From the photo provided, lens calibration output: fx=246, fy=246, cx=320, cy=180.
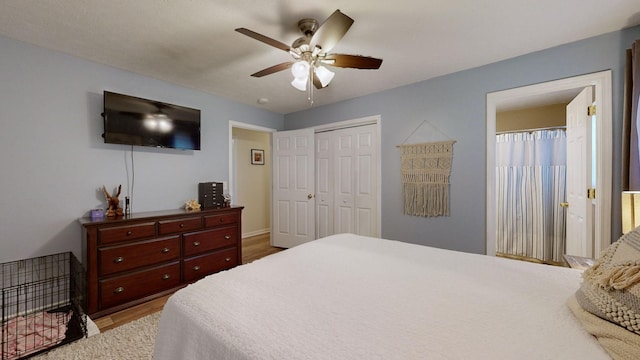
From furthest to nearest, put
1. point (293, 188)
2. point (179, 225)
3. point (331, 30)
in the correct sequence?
1. point (293, 188)
2. point (179, 225)
3. point (331, 30)

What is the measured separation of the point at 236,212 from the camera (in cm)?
322

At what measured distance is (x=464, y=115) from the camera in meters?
2.80

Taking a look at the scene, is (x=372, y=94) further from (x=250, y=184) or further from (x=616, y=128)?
(x=250, y=184)

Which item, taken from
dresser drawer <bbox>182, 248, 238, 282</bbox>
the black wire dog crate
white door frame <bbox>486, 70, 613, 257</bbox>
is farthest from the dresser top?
white door frame <bbox>486, 70, 613, 257</bbox>

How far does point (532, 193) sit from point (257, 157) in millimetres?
4838

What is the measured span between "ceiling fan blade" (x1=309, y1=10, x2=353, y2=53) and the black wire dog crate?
278 cm

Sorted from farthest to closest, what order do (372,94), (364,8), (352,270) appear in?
(372,94) → (364,8) → (352,270)

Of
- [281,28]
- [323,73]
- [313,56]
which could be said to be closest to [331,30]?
[313,56]

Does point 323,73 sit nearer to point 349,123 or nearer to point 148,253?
point 349,123

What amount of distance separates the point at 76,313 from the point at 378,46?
358cm

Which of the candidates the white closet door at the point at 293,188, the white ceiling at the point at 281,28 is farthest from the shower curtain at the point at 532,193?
the white closet door at the point at 293,188

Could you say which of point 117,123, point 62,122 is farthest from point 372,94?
point 62,122

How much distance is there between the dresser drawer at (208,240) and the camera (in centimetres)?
273

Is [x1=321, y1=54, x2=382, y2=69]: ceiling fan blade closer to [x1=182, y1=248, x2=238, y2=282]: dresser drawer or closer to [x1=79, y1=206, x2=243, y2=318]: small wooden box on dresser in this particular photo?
[x1=79, y1=206, x2=243, y2=318]: small wooden box on dresser
